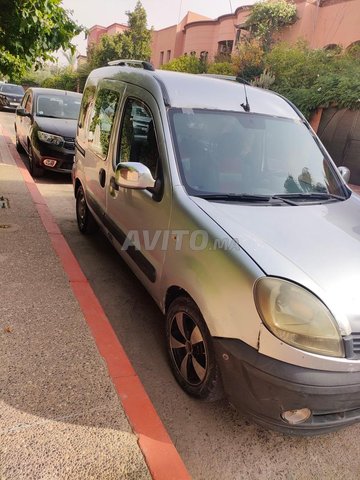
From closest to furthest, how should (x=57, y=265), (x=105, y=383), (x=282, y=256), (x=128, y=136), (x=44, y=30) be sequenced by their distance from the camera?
(x=282, y=256) < (x=105, y=383) < (x=128, y=136) < (x=57, y=265) < (x=44, y=30)

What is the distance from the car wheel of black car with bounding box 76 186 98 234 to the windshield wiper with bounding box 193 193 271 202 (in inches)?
99.6

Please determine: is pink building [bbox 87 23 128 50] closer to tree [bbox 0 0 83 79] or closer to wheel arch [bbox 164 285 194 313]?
tree [bbox 0 0 83 79]

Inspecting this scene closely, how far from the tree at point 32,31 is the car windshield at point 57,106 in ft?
6.75

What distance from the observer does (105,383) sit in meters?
2.37

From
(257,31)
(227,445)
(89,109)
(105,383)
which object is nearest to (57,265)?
(105,383)

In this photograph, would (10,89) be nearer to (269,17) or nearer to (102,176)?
(269,17)

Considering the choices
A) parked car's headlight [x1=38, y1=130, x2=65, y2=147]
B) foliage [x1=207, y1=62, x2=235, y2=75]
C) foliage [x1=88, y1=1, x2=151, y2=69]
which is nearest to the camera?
parked car's headlight [x1=38, y1=130, x2=65, y2=147]

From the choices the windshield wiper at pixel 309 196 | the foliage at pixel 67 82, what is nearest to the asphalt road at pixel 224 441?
the windshield wiper at pixel 309 196

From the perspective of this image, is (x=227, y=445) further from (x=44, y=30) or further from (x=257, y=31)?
(x=257, y=31)

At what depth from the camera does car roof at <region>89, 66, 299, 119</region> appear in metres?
3.02

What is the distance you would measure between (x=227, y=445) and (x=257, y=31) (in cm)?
2701

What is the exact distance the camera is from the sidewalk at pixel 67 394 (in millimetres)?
1881

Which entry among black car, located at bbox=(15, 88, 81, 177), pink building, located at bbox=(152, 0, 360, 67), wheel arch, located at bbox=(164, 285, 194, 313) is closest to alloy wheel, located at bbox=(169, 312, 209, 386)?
wheel arch, located at bbox=(164, 285, 194, 313)

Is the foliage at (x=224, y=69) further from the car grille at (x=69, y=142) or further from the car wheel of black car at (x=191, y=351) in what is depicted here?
the car wheel of black car at (x=191, y=351)
